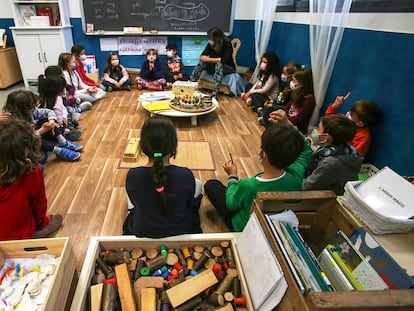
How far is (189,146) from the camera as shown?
8.66 feet

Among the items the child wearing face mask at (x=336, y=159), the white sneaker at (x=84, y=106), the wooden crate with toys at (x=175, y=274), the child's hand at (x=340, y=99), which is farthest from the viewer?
the white sneaker at (x=84, y=106)

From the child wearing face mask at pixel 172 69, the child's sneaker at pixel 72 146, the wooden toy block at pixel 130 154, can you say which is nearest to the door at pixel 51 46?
the child wearing face mask at pixel 172 69

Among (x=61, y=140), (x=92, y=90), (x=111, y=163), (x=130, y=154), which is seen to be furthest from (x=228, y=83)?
(x=61, y=140)

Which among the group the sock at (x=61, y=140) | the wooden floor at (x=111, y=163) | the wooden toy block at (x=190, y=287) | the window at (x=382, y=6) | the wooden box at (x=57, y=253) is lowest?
the wooden floor at (x=111, y=163)

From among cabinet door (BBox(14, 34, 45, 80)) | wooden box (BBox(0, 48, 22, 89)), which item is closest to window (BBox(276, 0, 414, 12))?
cabinet door (BBox(14, 34, 45, 80))

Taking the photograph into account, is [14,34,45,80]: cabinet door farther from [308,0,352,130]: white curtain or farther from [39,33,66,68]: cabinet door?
[308,0,352,130]: white curtain

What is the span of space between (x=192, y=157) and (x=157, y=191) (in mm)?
1272

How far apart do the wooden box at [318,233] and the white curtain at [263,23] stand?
131 inches

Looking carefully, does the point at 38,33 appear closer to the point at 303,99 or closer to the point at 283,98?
the point at 283,98

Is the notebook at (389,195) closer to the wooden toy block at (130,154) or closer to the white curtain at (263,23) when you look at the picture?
the wooden toy block at (130,154)

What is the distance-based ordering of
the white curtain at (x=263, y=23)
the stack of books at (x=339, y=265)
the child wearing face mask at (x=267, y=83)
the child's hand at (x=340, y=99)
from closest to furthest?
the stack of books at (x=339, y=265) < the child's hand at (x=340, y=99) < the child wearing face mask at (x=267, y=83) < the white curtain at (x=263, y=23)

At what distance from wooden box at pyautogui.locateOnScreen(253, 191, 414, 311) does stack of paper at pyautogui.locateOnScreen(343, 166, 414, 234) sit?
60 mm

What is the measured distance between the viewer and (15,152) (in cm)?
126

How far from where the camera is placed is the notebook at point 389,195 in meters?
0.89
